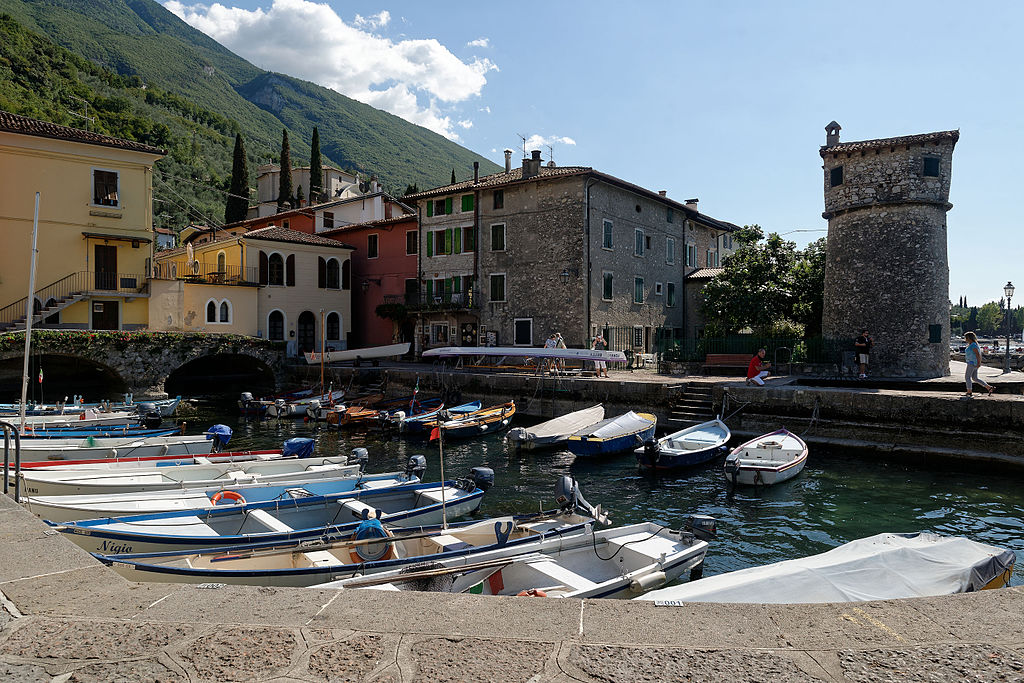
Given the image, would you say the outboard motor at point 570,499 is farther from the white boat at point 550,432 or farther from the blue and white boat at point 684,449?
the white boat at point 550,432

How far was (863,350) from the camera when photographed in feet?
81.3

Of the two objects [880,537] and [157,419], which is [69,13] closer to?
[157,419]

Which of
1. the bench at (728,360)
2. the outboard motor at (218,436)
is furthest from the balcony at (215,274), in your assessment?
the bench at (728,360)

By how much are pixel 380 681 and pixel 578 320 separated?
31271 millimetres

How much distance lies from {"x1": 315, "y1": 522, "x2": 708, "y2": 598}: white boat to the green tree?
23.7m

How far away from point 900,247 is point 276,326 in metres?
35.9

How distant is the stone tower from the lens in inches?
970

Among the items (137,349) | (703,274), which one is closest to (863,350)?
(703,274)

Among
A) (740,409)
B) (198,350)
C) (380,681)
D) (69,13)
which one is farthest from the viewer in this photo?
(69,13)

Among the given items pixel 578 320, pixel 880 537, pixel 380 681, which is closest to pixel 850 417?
pixel 880 537

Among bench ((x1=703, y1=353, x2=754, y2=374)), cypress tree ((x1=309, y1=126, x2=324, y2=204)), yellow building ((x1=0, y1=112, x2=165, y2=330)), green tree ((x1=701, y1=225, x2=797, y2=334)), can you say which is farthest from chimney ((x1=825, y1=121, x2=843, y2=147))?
cypress tree ((x1=309, y1=126, x2=324, y2=204))

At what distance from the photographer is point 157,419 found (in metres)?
20.8

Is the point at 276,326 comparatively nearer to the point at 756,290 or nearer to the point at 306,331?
the point at 306,331

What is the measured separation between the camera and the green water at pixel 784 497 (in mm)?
11516
